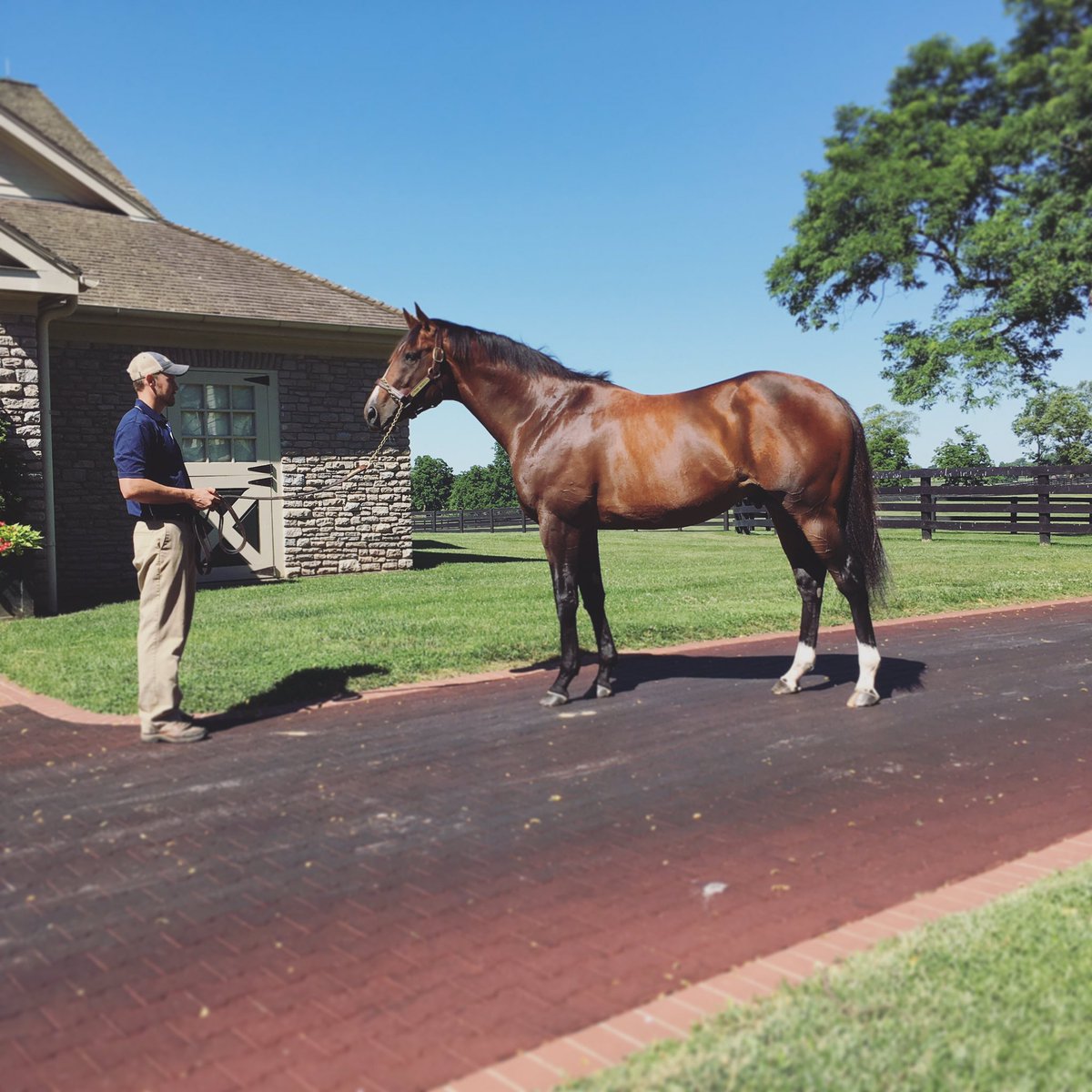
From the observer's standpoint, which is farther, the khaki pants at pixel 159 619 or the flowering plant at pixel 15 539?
the flowering plant at pixel 15 539

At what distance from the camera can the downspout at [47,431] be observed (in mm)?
12891

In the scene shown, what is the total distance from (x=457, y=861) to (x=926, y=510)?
74.6ft

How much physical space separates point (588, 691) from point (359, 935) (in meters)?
4.14

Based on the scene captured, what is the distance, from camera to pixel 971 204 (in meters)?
17.7

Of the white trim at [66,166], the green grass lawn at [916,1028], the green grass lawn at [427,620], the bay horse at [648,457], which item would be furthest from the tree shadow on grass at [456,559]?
the green grass lawn at [916,1028]

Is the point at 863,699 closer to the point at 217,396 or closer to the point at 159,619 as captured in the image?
the point at 159,619

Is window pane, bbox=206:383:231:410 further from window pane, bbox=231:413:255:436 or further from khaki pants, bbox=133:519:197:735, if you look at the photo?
khaki pants, bbox=133:519:197:735

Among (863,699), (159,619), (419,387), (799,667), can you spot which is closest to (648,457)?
(419,387)

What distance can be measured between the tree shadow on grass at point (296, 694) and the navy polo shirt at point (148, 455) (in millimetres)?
1444

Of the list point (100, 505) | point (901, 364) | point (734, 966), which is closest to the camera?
point (734, 966)

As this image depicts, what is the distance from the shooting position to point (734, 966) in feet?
10.5

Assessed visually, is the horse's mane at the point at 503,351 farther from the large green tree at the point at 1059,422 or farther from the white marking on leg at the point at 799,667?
the large green tree at the point at 1059,422

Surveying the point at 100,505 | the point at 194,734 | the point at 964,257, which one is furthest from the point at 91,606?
the point at 964,257

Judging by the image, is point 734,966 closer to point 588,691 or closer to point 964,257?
point 588,691
